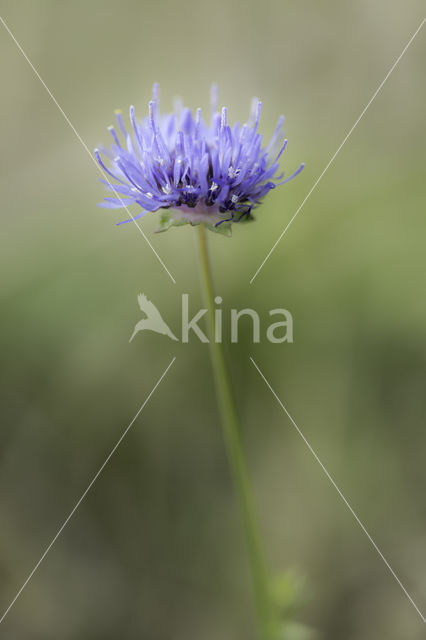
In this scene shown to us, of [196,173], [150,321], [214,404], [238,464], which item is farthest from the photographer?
[150,321]

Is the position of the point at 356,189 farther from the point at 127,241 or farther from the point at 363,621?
the point at 363,621

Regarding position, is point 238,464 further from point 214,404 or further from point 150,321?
point 150,321

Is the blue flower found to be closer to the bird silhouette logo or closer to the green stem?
the green stem

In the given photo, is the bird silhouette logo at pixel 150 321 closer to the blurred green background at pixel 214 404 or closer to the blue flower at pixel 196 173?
the blurred green background at pixel 214 404

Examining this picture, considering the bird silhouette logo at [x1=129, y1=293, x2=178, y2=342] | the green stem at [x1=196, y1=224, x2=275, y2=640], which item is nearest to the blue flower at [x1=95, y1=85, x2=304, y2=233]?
the green stem at [x1=196, y1=224, x2=275, y2=640]

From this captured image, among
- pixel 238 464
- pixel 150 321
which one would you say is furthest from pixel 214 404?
pixel 238 464

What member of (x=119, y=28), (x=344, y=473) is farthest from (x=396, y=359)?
(x=119, y=28)
